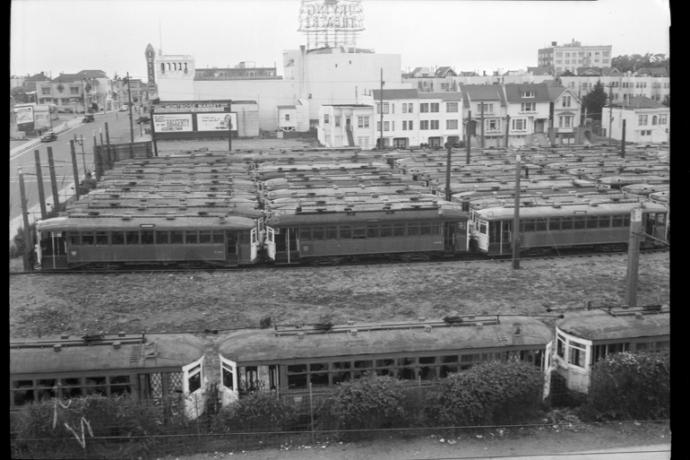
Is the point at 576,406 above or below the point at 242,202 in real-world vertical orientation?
below

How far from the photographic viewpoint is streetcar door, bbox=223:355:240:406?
28.9 ft

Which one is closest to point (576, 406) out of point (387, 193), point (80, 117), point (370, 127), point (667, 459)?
point (667, 459)

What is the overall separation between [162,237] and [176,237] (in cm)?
32

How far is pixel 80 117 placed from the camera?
2739 cm

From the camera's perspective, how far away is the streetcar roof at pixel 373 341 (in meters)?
8.83

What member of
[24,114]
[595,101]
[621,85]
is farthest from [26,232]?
[595,101]

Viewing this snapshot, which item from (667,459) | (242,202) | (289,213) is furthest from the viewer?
(242,202)

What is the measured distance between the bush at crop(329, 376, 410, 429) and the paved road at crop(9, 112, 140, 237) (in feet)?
37.6

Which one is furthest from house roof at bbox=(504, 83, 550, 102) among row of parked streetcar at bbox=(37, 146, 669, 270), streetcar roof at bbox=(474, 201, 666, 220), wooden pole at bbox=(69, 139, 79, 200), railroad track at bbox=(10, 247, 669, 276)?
wooden pole at bbox=(69, 139, 79, 200)

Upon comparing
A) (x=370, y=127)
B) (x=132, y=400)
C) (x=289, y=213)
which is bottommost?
(x=132, y=400)

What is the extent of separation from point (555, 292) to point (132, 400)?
381 inches

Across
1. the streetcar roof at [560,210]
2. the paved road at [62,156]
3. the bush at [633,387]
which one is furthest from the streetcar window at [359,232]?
the bush at [633,387]
